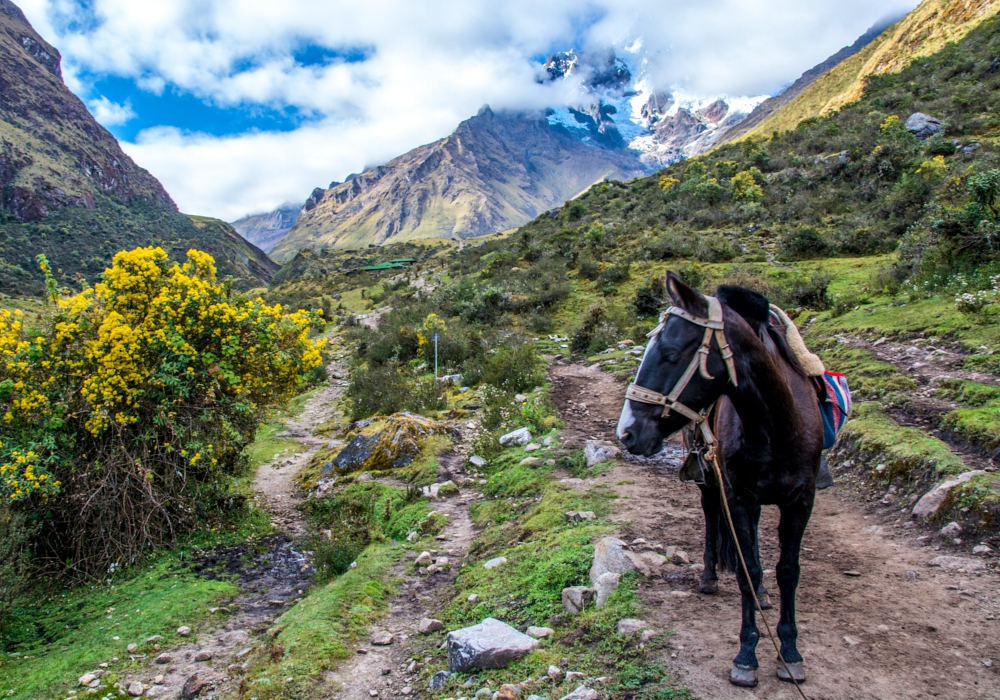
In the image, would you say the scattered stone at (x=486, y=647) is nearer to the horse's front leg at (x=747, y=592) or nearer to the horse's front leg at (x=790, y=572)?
the horse's front leg at (x=747, y=592)

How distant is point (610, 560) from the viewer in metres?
4.16

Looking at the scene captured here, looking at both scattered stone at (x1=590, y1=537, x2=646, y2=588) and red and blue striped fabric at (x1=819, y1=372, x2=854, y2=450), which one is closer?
red and blue striped fabric at (x1=819, y1=372, x2=854, y2=450)

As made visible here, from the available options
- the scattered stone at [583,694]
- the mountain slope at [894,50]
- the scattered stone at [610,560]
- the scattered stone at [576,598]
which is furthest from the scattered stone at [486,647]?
the mountain slope at [894,50]

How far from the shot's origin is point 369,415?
38.9 ft

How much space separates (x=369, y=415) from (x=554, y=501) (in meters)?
7.07

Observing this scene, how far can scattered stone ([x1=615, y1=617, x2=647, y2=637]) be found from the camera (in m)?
3.38

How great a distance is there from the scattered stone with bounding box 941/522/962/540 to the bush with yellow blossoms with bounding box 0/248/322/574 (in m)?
7.74

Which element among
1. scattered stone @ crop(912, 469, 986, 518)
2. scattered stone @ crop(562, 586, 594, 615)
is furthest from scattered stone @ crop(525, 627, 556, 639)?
scattered stone @ crop(912, 469, 986, 518)

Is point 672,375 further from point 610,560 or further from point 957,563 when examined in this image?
point 957,563

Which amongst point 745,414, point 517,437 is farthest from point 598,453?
point 745,414

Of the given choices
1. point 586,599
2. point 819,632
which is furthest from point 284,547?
point 819,632

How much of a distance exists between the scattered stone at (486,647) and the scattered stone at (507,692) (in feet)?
0.98

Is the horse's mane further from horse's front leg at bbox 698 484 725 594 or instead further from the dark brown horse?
horse's front leg at bbox 698 484 725 594

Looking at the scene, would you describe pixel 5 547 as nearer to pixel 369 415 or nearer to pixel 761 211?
pixel 369 415
